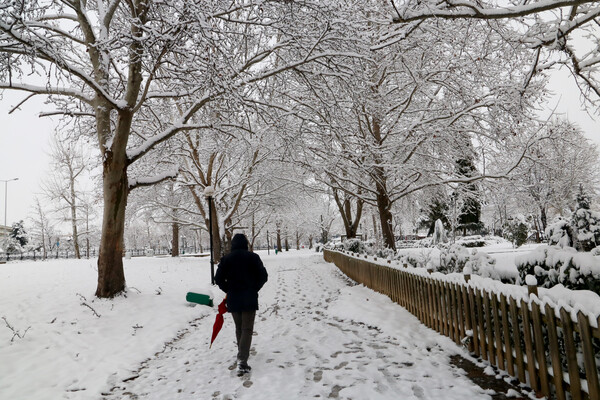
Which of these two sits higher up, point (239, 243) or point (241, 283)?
point (239, 243)

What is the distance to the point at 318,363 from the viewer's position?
4.61 metres

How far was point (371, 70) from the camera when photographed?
35.3 ft

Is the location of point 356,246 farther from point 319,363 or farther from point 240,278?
point 240,278

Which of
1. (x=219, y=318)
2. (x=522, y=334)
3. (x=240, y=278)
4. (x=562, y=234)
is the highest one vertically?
(x=562, y=234)

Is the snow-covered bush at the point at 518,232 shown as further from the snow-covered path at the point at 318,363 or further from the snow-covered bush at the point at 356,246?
the snow-covered path at the point at 318,363

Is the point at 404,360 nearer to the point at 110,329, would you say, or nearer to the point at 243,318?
the point at 243,318

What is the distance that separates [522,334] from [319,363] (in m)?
2.43

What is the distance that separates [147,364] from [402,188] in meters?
11.1

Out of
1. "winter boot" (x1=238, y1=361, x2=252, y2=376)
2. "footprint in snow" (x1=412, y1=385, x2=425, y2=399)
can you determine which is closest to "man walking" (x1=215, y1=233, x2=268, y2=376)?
"winter boot" (x1=238, y1=361, x2=252, y2=376)

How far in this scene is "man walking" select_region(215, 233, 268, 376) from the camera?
4660 mm

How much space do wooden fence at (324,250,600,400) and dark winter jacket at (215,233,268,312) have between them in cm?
278

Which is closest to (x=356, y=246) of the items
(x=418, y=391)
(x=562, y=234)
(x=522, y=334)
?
(x=562, y=234)

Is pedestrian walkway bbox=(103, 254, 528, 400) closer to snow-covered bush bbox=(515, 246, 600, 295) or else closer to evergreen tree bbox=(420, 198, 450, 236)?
snow-covered bush bbox=(515, 246, 600, 295)

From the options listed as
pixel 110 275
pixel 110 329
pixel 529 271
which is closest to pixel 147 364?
pixel 110 329
